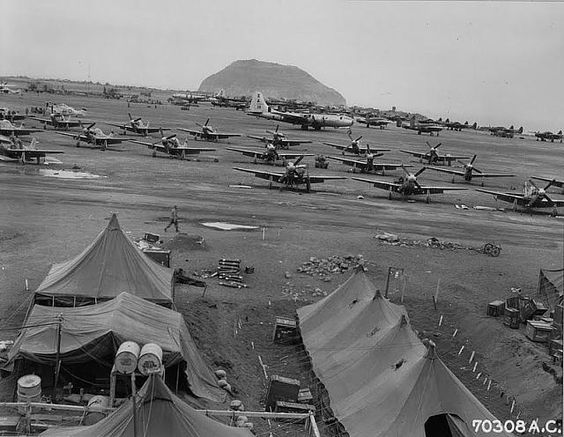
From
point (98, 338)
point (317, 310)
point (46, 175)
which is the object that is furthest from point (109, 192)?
point (98, 338)

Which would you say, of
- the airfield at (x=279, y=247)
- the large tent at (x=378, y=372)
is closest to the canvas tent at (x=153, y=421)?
the large tent at (x=378, y=372)

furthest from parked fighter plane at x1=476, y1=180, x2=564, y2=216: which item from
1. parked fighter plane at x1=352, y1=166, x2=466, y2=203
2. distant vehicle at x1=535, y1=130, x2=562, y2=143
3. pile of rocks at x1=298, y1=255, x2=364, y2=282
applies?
distant vehicle at x1=535, y1=130, x2=562, y2=143

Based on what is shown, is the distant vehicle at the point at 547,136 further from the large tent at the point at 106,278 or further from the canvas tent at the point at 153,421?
the canvas tent at the point at 153,421

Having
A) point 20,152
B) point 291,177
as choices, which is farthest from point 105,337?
point 20,152

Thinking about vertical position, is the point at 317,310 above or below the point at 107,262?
below

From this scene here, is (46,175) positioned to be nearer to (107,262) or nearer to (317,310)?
(107,262)

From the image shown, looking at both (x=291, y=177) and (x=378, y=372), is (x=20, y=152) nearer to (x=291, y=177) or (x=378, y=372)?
(x=291, y=177)

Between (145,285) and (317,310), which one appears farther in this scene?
(317,310)

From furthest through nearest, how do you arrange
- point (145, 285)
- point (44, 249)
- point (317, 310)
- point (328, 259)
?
1. point (328, 259)
2. point (44, 249)
3. point (317, 310)
4. point (145, 285)
